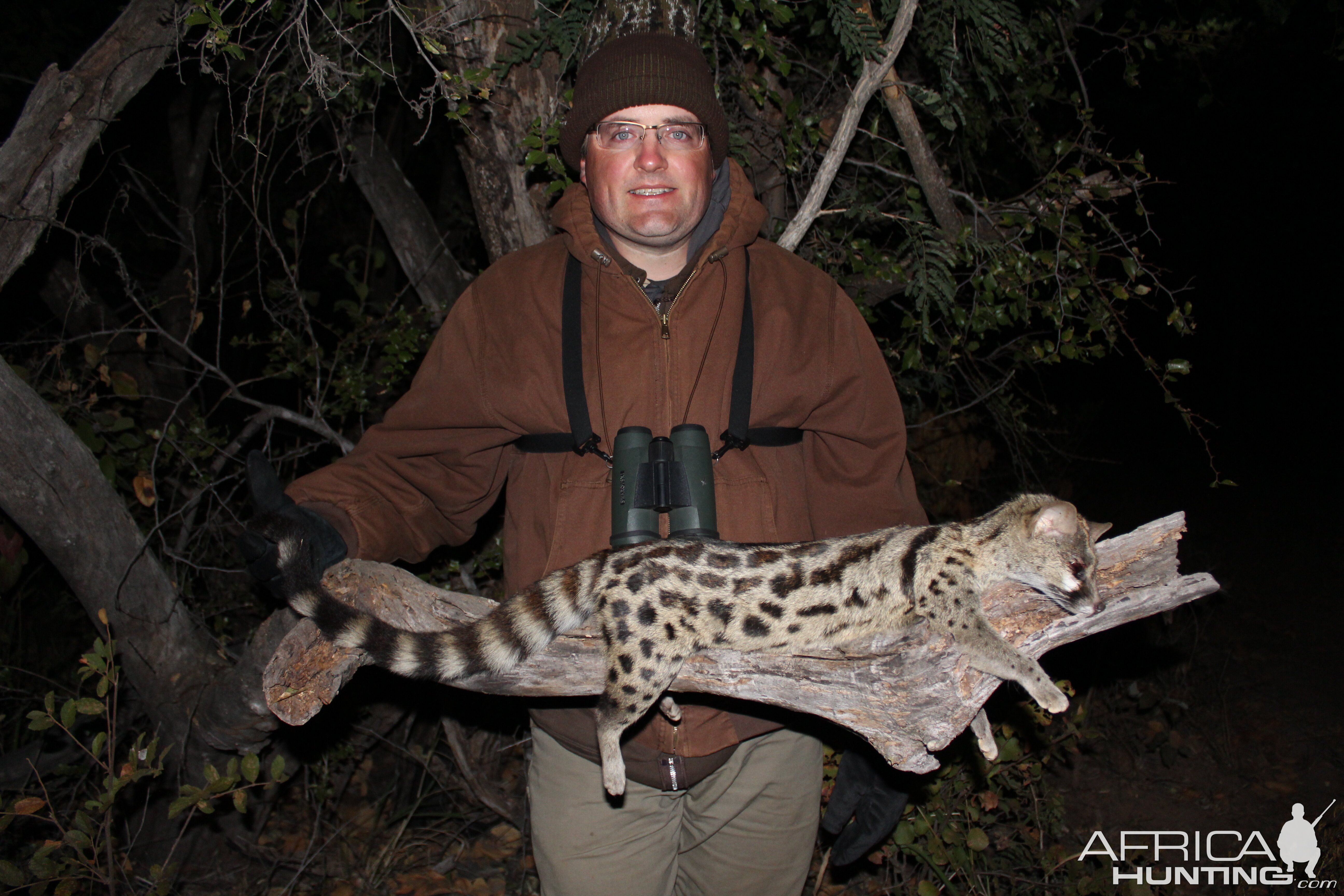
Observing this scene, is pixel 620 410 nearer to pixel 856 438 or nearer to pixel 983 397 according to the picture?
pixel 856 438

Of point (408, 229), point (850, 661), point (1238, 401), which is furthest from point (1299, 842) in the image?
point (1238, 401)

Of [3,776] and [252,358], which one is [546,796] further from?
[252,358]

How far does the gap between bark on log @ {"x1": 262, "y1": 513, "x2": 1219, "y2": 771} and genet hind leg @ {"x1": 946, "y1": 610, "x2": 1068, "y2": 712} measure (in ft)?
0.12

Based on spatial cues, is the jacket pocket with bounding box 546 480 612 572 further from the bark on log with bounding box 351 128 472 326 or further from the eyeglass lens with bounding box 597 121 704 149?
the bark on log with bounding box 351 128 472 326

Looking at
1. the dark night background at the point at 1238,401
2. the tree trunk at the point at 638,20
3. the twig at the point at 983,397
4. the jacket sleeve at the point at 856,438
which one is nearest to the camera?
the jacket sleeve at the point at 856,438

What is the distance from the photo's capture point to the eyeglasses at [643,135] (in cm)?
293

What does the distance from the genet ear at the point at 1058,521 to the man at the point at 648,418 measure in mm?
587

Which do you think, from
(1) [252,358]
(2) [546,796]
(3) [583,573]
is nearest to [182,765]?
(2) [546,796]

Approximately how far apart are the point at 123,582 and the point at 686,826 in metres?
2.75

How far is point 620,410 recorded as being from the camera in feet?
9.74

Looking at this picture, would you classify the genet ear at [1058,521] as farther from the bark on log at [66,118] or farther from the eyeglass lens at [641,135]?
the bark on log at [66,118]

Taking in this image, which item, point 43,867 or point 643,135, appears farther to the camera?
point 43,867

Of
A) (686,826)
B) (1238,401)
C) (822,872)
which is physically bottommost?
(822,872)

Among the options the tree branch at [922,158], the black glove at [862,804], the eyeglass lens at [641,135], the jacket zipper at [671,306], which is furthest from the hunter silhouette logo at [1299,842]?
the eyeglass lens at [641,135]
